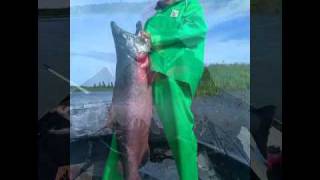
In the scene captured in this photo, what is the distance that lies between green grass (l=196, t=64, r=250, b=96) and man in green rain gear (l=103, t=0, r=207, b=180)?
6 cm

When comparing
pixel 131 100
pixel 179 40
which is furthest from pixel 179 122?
pixel 179 40

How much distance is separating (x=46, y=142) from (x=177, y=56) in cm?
95

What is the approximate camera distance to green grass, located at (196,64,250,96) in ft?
10.3

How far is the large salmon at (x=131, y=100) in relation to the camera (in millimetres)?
3199

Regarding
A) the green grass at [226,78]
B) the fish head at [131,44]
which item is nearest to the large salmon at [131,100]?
the fish head at [131,44]

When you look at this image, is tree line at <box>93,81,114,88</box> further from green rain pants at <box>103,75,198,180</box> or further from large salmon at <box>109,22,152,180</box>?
green rain pants at <box>103,75,198,180</box>

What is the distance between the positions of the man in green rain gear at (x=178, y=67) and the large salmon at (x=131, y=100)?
6 cm

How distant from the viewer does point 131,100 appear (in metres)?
3.22

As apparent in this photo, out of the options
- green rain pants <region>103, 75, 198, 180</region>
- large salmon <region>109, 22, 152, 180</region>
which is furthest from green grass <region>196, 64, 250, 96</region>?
large salmon <region>109, 22, 152, 180</region>

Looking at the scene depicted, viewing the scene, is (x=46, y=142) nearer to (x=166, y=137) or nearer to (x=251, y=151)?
(x=166, y=137)

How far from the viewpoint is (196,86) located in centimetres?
317

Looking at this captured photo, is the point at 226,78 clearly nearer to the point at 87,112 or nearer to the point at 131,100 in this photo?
the point at 131,100

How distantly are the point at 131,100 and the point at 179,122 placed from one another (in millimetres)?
310

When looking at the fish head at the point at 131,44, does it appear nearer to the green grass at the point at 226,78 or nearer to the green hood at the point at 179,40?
the green hood at the point at 179,40
